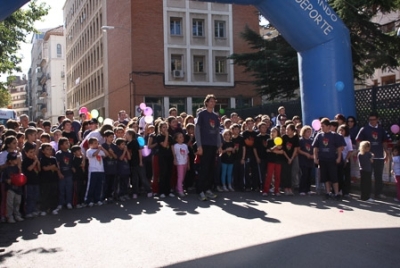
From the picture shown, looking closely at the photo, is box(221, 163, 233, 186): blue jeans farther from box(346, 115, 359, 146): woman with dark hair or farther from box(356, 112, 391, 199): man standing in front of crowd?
box(356, 112, 391, 199): man standing in front of crowd

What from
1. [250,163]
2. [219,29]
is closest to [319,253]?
[250,163]

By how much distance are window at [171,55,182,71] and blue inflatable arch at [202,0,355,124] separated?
89.8 ft

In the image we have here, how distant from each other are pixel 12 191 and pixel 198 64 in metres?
32.4

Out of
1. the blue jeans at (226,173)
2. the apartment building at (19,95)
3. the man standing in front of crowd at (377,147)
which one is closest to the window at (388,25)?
the man standing in front of crowd at (377,147)

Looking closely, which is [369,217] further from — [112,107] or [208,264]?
[112,107]

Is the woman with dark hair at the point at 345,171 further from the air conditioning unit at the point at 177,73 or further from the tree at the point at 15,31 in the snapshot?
the air conditioning unit at the point at 177,73

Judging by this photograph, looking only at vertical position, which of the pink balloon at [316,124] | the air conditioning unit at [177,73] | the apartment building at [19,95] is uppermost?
the apartment building at [19,95]

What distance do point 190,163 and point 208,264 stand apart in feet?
19.7

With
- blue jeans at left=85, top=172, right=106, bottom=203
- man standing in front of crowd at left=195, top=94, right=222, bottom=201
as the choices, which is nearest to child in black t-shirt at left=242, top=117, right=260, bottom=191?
man standing in front of crowd at left=195, top=94, right=222, bottom=201

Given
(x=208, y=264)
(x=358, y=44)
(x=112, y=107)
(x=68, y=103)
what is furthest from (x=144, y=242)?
(x=68, y=103)

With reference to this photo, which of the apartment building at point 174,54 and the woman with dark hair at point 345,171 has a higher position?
the apartment building at point 174,54

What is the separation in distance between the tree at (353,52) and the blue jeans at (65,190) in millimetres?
11042

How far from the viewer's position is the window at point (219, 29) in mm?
39781

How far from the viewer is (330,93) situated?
1099cm
